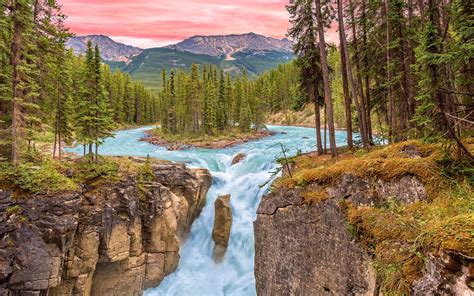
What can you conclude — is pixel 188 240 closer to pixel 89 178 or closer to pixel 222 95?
pixel 89 178

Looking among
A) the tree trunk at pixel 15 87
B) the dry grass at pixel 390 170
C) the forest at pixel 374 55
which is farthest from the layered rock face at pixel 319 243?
the tree trunk at pixel 15 87

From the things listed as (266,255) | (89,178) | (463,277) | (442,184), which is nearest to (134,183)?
(89,178)

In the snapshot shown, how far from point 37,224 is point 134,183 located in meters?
6.04

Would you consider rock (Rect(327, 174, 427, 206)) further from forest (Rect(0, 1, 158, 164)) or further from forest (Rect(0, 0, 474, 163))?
forest (Rect(0, 1, 158, 164))

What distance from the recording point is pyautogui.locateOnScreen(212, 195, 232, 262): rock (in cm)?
2408

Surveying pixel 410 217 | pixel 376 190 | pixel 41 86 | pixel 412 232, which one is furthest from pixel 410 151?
pixel 41 86

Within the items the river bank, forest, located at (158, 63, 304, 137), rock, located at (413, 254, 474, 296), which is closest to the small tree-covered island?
rock, located at (413, 254, 474, 296)

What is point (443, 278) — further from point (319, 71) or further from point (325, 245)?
point (319, 71)

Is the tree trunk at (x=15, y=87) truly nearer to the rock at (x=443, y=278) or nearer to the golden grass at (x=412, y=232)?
the golden grass at (x=412, y=232)

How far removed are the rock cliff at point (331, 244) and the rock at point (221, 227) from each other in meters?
10.9

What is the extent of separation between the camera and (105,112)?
22.1 metres

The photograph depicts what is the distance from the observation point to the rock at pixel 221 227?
Result: 24.1 m

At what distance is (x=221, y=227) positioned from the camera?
24406 millimetres

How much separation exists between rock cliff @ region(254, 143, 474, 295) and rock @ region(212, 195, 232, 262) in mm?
10852
